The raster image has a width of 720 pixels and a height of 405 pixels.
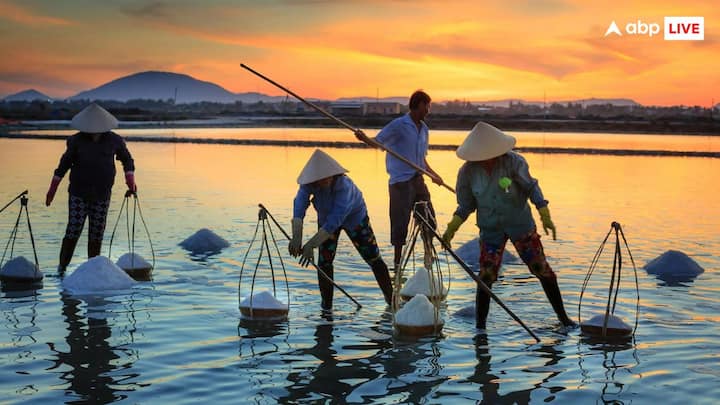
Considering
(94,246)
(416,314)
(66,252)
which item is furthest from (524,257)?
(66,252)

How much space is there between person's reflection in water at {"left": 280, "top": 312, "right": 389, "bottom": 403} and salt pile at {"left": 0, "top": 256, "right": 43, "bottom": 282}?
10.7 ft

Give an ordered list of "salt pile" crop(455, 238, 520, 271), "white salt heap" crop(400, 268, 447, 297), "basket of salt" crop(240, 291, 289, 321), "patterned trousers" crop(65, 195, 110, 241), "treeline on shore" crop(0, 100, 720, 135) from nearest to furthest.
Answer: "basket of salt" crop(240, 291, 289, 321) → "white salt heap" crop(400, 268, 447, 297) → "patterned trousers" crop(65, 195, 110, 241) → "salt pile" crop(455, 238, 520, 271) → "treeline on shore" crop(0, 100, 720, 135)

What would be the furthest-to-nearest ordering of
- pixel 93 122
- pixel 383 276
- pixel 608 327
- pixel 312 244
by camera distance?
pixel 93 122 < pixel 383 276 < pixel 312 244 < pixel 608 327

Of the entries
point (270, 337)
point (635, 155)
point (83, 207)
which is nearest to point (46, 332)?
point (270, 337)

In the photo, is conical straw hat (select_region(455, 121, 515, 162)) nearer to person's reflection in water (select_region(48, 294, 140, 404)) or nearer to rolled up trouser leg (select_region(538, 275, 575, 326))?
rolled up trouser leg (select_region(538, 275, 575, 326))

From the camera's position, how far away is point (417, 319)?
21.6ft

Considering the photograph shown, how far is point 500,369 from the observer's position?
19.1 feet

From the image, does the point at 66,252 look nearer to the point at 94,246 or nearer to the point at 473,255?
the point at 94,246

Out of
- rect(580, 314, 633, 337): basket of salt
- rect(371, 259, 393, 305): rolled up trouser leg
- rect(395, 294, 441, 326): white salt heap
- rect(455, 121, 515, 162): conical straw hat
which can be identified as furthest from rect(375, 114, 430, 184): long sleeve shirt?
rect(580, 314, 633, 337): basket of salt

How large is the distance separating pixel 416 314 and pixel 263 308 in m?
1.26

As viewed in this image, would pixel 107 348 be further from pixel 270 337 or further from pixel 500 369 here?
pixel 500 369

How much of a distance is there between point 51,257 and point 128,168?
1704 mm

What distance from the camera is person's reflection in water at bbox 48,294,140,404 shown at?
17.3ft

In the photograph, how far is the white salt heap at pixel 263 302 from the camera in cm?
712
